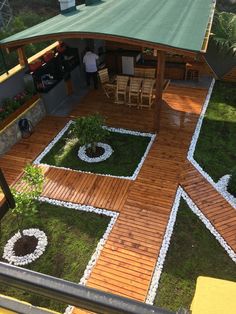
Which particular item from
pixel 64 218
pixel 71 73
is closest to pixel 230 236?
pixel 64 218

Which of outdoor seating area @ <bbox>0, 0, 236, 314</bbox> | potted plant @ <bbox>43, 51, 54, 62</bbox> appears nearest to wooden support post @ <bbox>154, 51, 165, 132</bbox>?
outdoor seating area @ <bbox>0, 0, 236, 314</bbox>

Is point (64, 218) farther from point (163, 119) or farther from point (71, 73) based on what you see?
point (71, 73)

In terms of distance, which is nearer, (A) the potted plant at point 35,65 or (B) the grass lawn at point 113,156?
(B) the grass lawn at point 113,156

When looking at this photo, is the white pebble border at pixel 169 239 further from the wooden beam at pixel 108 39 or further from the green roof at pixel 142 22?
the green roof at pixel 142 22

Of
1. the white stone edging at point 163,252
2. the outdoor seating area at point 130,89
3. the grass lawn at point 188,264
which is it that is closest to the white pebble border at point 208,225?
the grass lawn at point 188,264

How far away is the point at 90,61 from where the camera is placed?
594 inches

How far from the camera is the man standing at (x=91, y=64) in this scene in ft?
49.1

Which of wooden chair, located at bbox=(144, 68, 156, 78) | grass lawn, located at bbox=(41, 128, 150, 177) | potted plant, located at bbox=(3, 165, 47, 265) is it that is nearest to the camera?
potted plant, located at bbox=(3, 165, 47, 265)

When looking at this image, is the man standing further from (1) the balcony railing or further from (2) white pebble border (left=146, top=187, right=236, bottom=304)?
(1) the balcony railing

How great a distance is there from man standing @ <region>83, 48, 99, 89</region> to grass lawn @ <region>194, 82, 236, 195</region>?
607cm

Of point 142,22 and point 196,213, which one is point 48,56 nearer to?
point 142,22

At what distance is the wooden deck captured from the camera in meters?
7.68

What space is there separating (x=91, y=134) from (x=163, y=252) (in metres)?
4.86

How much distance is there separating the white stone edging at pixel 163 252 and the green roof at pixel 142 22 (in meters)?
4.95
